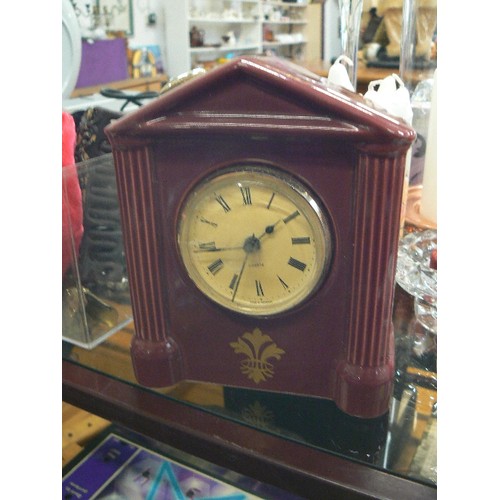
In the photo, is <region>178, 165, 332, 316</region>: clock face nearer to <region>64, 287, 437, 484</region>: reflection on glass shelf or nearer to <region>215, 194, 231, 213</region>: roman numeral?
<region>215, 194, 231, 213</region>: roman numeral

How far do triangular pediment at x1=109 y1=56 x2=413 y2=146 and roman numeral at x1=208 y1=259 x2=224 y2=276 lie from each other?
14 centimetres

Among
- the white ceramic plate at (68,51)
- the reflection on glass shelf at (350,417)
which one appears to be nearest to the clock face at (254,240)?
the reflection on glass shelf at (350,417)

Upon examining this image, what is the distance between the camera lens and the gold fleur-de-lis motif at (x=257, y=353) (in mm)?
549

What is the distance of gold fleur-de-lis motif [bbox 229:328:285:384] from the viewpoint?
55 centimetres

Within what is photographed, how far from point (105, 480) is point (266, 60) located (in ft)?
2.09

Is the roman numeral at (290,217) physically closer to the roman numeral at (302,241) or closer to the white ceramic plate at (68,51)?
the roman numeral at (302,241)

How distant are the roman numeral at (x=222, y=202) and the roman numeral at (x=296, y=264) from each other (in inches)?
3.1

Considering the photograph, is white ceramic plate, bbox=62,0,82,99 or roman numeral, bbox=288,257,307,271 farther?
white ceramic plate, bbox=62,0,82,99

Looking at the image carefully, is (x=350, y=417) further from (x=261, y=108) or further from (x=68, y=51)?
(x=68, y=51)

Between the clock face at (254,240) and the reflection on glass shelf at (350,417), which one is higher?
the clock face at (254,240)

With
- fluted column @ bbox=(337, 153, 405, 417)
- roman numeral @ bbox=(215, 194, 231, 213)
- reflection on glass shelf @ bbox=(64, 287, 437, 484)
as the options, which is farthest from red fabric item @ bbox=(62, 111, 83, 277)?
fluted column @ bbox=(337, 153, 405, 417)

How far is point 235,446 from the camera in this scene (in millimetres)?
539

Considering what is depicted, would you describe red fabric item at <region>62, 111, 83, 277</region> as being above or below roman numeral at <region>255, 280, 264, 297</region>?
above
